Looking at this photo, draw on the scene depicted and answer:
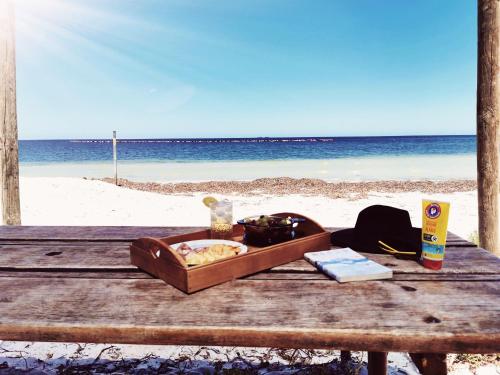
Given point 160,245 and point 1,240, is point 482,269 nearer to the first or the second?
point 160,245

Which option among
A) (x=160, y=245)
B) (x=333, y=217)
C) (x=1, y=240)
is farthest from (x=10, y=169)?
(x=333, y=217)

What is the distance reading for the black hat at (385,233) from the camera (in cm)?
158

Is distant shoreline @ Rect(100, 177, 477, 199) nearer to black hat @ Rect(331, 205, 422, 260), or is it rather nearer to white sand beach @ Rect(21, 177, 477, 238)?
white sand beach @ Rect(21, 177, 477, 238)

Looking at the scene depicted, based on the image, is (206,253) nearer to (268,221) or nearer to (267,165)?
(268,221)

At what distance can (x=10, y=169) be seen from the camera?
327 centimetres

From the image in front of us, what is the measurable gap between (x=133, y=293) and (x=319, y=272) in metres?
0.61

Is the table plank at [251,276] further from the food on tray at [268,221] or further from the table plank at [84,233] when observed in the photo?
the table plank at [84,233]

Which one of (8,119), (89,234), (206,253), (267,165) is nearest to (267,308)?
(206,253)

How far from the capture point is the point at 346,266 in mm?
1383

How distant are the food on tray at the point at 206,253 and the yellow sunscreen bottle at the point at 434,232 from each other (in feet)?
2.11

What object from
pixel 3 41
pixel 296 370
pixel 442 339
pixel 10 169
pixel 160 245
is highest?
pixel 3 41

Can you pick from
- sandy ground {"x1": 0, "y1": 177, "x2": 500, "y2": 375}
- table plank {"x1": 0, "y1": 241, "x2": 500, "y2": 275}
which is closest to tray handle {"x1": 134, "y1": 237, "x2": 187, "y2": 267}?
table plank {"x1": 0, "y1": 241, "x2": 500, "y2": 275}

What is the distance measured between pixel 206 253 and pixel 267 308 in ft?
1.12

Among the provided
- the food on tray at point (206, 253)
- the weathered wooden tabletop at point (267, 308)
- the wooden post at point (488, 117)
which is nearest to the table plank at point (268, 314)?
the weathered wooden tabletop at point (267, 308)
